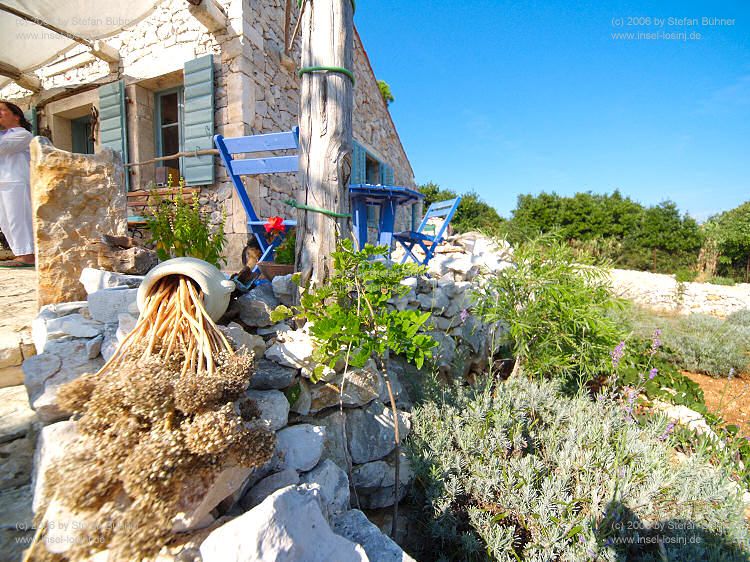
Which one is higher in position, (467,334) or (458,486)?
(467,334)

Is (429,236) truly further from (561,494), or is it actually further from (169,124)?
(169,124)

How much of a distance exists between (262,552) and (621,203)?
46.5 ft

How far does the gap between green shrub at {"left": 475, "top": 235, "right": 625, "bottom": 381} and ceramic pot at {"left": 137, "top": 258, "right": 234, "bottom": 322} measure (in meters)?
1.57

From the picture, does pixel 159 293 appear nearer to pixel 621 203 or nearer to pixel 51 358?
pixel 51 358

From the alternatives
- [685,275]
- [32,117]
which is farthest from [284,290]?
[685,275]

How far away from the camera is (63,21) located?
4.41 meters

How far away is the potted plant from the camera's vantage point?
2162 mm

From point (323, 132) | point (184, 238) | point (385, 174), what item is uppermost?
point (385, 174)

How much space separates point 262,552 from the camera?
0.79 meters

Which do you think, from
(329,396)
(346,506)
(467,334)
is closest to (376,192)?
(467,334)

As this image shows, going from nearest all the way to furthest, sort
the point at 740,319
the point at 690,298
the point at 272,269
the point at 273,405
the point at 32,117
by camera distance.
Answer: the point at 273,405 < the point at 272,269 < the point at 740,319 < the point at 32,117 < the point at 690,298

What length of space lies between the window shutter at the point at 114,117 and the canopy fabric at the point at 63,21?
0.70 metres

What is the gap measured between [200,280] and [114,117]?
6.48m

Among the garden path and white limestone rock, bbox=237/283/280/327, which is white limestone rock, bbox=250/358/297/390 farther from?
the garden path
